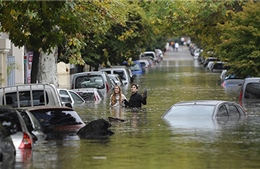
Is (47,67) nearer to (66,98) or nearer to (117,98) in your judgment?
(66,98)

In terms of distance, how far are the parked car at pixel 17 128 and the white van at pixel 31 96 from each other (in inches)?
255

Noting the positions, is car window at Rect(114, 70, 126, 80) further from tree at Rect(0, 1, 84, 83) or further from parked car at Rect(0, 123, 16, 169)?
parked car at Rect(0, 123, 16, 169)

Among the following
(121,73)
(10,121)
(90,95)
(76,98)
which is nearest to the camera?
(10,121)

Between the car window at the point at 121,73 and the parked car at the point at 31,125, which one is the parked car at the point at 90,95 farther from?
the car window at the point at 121,73

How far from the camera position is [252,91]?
116 ft

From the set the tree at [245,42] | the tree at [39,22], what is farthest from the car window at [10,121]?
the tree at [245,42]

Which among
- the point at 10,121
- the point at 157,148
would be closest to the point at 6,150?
the point at 10,121

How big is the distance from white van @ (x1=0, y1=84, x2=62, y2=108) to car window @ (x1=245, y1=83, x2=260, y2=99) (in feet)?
44.0

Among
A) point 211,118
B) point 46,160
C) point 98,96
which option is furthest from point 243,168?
point 98,96

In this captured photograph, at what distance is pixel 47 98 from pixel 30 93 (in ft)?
1.69

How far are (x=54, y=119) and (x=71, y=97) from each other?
14328 millimetres

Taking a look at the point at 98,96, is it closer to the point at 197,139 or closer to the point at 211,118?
the point at 211,118

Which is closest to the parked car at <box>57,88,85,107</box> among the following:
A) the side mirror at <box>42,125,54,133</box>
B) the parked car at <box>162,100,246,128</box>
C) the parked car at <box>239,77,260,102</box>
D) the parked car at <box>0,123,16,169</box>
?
the parked car at <box>239,77,260,102</box>

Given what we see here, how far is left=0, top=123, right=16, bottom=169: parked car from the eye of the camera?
1564 centimetres
